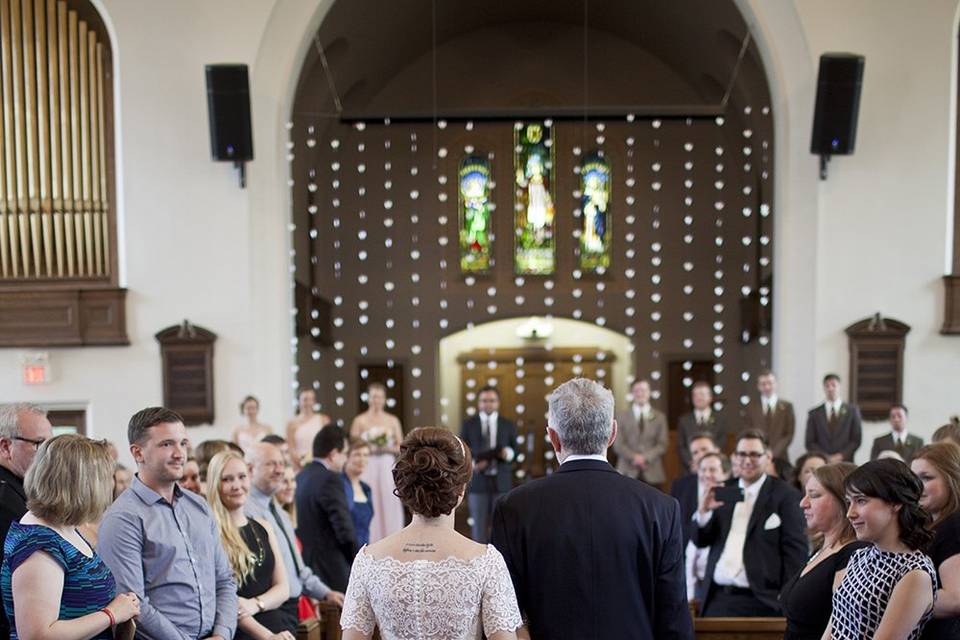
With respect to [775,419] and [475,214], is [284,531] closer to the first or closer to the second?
[775,419]

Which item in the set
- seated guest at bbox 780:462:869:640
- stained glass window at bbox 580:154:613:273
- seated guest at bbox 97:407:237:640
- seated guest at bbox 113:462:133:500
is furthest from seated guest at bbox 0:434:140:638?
stained glass window at bbox 580:154:613:273

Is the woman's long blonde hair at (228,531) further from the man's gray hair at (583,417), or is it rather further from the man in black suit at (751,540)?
the man in black suit at (751,540)

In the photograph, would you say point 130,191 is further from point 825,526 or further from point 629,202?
point 825,526

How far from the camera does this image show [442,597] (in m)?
2.45

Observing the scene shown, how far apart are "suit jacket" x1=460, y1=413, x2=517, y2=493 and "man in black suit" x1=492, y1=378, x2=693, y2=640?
5944 millimetres

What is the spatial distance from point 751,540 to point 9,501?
292cm

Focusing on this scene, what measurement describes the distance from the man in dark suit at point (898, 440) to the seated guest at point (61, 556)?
21.9 ft

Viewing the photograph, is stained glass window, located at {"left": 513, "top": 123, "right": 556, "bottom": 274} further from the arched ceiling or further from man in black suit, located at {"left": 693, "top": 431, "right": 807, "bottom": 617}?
man in black suit, located at {"left": 693, "top": 431, "right": 807, "bottom": 617}

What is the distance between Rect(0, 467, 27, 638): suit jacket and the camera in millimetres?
3178

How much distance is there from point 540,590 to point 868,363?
7298 mm

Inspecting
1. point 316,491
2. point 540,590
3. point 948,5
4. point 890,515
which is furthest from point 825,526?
point 948,5

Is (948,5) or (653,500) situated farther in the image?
(948,5)

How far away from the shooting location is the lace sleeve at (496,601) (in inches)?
97.4

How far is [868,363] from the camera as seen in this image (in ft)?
30.3
